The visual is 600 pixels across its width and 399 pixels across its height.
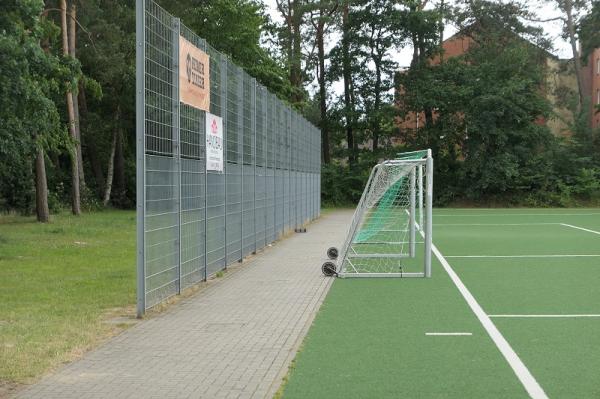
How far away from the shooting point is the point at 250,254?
51.9 ft

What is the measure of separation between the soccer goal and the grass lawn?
363 centimetres

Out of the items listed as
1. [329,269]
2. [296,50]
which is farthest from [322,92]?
[329,269]

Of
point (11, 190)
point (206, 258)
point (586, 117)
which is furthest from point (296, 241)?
point (586, 117)

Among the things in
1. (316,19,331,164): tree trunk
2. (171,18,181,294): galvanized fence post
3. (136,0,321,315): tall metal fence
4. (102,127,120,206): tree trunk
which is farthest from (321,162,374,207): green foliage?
(171,18,181,294): galvanized fence post

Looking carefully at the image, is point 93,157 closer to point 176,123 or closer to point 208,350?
point 176,123

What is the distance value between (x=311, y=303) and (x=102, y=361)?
3.77 meters

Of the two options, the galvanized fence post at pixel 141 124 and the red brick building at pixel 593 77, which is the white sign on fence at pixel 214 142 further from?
the red brick building at pixel 593 77

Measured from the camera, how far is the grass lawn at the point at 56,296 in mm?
6759

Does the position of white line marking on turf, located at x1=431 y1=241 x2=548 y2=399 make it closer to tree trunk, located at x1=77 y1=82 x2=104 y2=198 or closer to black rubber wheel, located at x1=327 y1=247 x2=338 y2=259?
black rubber wheel, located at x1=327 y1=247 x2=338 y2=259

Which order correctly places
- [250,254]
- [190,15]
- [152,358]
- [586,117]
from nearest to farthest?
1. [152,358]
2. [250,254]
3. [190,15]
4. [586,117]

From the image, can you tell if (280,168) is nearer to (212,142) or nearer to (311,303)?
(212,142)

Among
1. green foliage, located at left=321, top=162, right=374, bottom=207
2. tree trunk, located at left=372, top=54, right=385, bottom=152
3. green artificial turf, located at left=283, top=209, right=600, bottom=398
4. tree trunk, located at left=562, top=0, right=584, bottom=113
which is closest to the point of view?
green artificial turf, located at left=283, top=209, right=600, bottom=398

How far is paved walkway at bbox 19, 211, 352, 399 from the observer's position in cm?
561

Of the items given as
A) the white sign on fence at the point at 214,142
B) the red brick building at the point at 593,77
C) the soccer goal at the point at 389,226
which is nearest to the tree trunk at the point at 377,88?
the red brick building at the point at 593,77
